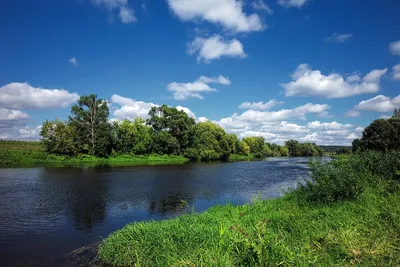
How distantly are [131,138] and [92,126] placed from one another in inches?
448

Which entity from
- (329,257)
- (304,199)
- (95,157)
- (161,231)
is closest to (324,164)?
(304,199)

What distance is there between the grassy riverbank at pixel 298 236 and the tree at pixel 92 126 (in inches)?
2622

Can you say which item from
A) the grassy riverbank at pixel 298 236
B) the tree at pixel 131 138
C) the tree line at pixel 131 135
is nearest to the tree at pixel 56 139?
the tree line at pixel 131 135

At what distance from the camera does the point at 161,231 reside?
982 cm

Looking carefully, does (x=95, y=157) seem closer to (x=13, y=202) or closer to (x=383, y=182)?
(x=13, y=202)

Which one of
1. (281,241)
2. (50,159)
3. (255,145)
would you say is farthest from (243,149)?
(281,241)

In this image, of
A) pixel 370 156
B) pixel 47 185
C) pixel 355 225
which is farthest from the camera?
pixel 47 185

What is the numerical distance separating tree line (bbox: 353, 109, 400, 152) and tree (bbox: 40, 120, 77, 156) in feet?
225

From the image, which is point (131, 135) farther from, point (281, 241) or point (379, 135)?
point (281, 241)

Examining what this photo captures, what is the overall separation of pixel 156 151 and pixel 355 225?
76.7 m

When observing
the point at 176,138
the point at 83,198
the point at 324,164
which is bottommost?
the point at 83,198

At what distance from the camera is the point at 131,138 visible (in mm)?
79062

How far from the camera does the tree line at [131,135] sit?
69.9 m

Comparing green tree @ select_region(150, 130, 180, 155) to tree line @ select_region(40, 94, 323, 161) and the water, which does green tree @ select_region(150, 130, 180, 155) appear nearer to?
tree line @ select_region(40, 94, 323, 161)
